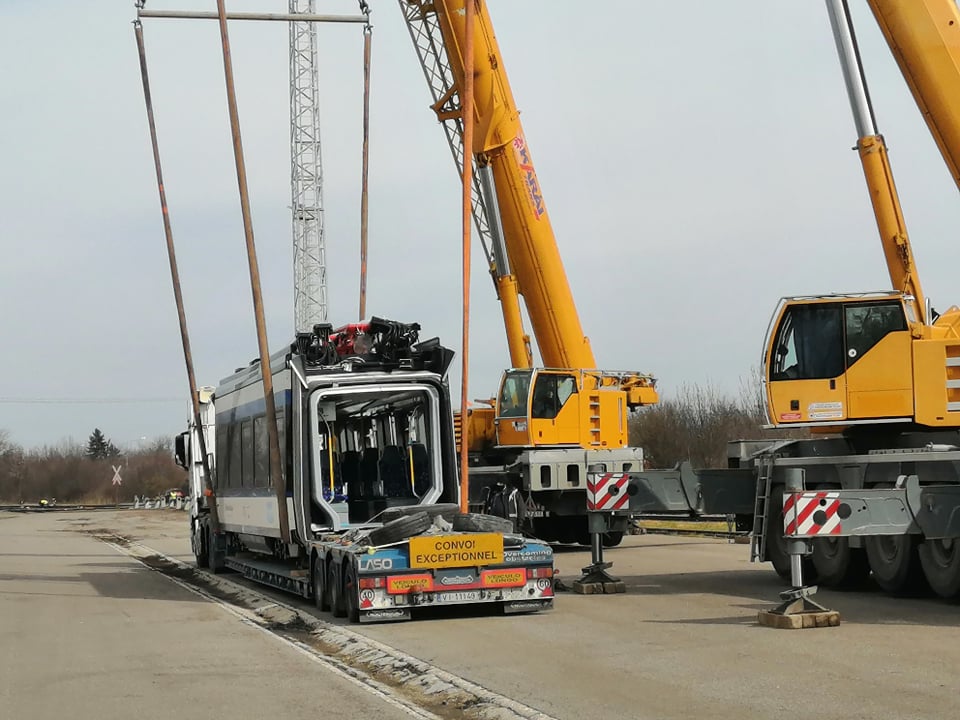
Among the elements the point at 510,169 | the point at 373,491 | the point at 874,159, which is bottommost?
Result: the point at 373,491

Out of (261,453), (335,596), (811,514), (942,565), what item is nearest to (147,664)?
(335,596)

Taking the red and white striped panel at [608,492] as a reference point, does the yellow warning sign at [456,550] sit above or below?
below

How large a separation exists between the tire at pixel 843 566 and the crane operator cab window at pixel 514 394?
9210 mm

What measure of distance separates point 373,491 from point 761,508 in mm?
4834

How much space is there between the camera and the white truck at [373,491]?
14688mm

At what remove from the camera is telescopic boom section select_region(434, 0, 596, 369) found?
2441cm

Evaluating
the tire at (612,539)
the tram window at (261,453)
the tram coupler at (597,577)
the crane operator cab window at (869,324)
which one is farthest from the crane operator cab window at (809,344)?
the tire at (612,539)

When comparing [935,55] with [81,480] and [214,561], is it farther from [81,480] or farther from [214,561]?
[81,480]

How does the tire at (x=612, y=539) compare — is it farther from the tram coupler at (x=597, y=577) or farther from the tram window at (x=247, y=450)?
the tram coupler at (x=597, y=577)

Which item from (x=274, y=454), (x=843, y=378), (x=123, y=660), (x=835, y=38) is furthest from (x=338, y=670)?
(x=835, y=38)

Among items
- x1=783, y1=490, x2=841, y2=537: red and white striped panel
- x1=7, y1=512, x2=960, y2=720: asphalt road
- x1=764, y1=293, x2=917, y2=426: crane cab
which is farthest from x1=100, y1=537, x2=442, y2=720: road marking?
x1=764, y1=293, x2=917, y2=426: crane cab

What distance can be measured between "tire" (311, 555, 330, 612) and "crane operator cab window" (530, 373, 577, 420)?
985cm

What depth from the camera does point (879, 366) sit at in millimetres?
16359

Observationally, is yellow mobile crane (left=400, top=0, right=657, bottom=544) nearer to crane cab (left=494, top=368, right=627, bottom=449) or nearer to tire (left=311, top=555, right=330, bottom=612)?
crane cab (left=494, top=368, right=627, bottom=449)
